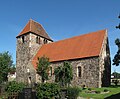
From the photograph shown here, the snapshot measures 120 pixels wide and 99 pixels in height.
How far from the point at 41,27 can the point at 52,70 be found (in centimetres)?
1472

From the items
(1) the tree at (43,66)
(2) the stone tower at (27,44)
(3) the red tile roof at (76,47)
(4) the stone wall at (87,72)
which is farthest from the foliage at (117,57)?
(2) the stone tower at (27,44)

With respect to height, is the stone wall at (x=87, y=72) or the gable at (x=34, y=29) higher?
the gable at (x=34, y=29)

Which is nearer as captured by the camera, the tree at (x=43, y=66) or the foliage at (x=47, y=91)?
the foliage at (x=47, y=91)

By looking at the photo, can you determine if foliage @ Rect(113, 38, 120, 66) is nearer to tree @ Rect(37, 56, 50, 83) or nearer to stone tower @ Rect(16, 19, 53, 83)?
tree @ Rect(37, 56, 50, 83)

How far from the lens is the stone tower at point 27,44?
159 feet

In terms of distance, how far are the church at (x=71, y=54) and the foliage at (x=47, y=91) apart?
15298mm

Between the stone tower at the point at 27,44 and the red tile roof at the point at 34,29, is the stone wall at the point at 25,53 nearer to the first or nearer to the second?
the stone tower at the point at 27,44

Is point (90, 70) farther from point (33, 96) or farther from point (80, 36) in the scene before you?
point (33, 96)

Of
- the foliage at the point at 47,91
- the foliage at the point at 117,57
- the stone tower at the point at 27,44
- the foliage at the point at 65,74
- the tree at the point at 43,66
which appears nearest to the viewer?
the foliage at the point at 47,91

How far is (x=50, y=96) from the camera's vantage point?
21594mm

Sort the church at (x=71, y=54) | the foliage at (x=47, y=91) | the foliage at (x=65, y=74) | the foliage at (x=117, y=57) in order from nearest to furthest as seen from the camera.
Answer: the foliage at (x=47, y=91)
the foliage at (x=117, y=57)
the foliage at (x=65, y=74)
the church at (x=71, y=54)

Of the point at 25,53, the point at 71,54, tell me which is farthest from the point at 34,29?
the point at 71,54

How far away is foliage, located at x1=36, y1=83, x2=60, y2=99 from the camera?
846 inches

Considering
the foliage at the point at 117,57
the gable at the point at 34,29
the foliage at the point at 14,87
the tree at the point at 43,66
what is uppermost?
the gable at the point at 34,29
